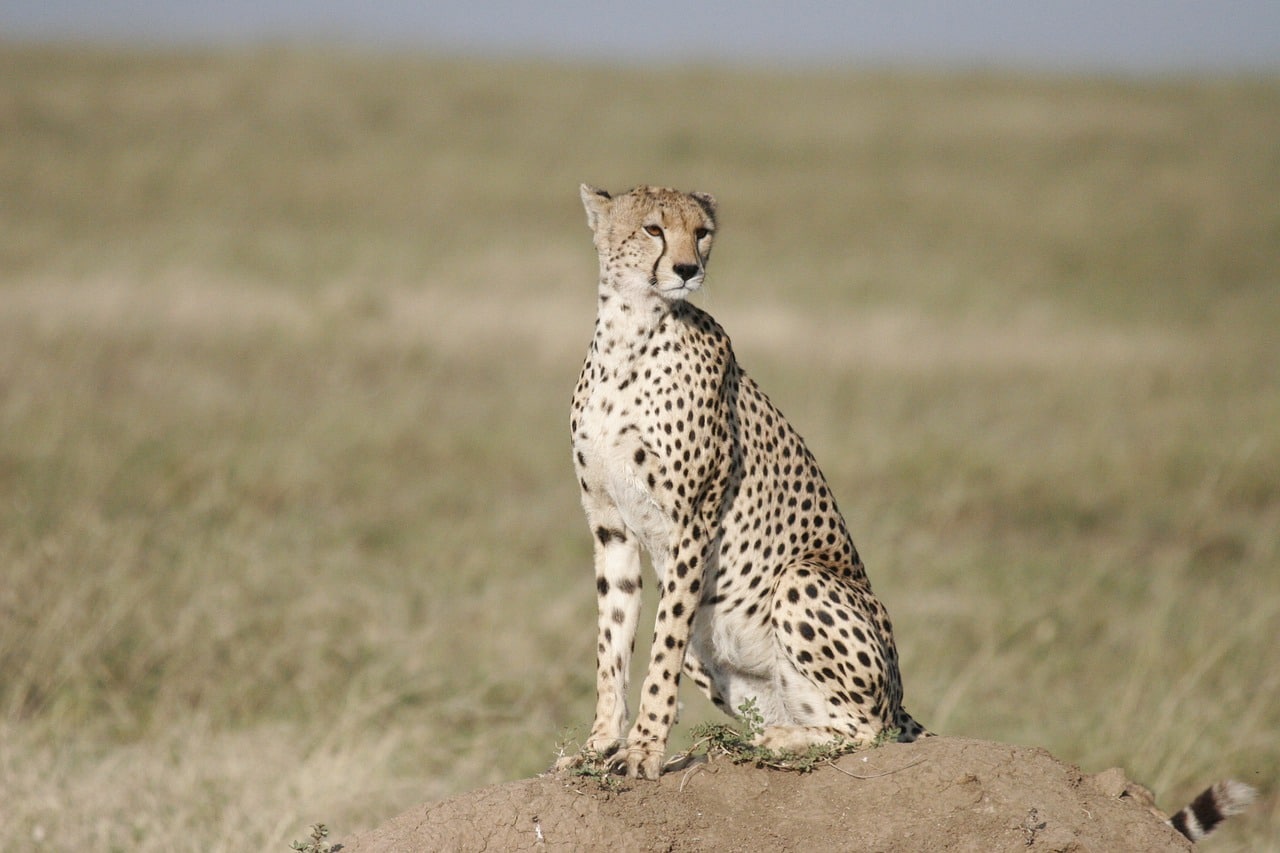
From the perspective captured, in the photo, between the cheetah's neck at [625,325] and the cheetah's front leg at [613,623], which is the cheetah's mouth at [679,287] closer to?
the cheetah's neck at [625,325]

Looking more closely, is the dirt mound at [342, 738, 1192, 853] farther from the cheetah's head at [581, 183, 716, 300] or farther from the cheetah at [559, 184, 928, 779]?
the cheetah's head at [581, 183, 716, 300]

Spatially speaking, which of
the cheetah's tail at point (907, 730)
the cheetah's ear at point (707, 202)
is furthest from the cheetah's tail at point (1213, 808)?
the cheetah's ear at point (707, 202)

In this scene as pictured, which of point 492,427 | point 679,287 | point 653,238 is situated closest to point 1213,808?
point 679,287

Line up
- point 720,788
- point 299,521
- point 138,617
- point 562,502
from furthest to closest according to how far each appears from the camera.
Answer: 1. point 562,502
2. point 299,521
3. point 138,617
4. point 720,788

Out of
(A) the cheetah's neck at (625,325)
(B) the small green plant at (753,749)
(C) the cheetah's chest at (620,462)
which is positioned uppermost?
(A) the cheetah's neck at (625,325)

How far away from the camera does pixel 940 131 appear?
24844 mm

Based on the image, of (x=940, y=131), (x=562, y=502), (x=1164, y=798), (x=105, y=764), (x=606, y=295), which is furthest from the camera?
(x=940, y=131)

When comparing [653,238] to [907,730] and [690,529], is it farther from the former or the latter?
[907,730]

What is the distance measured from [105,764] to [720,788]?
2528 mm

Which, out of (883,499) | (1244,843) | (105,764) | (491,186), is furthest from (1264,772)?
(491,186)

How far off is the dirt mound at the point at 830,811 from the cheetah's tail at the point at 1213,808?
9cm

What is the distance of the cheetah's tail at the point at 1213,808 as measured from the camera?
3086 mm

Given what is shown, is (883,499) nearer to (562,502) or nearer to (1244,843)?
(562,502)

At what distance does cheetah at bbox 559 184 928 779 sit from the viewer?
319 centimetres
